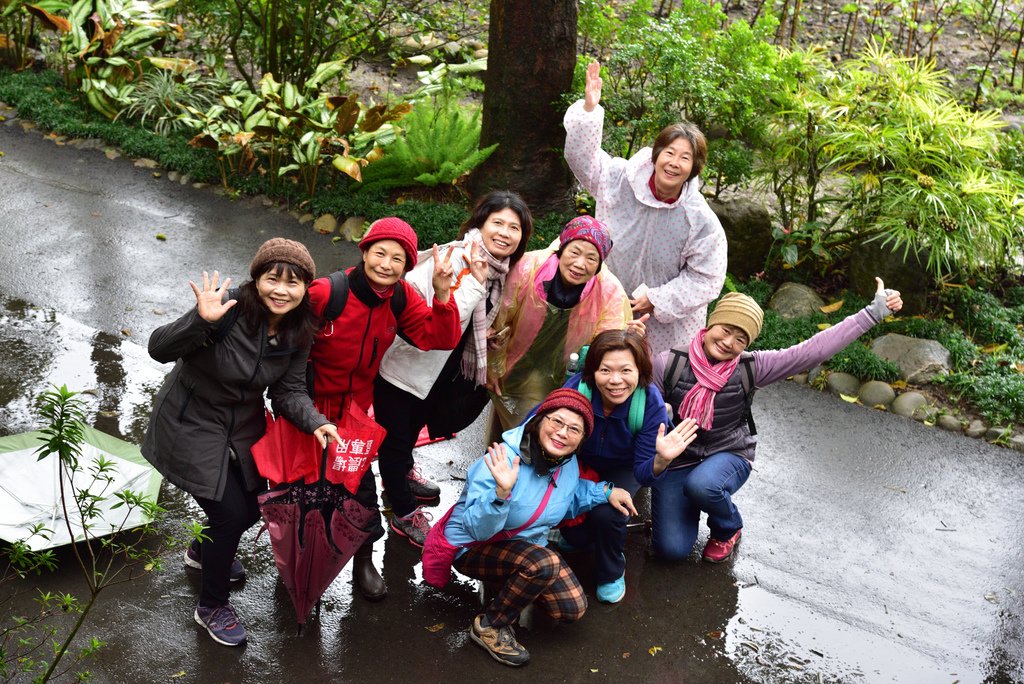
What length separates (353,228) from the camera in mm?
7762

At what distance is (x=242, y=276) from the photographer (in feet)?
23.0

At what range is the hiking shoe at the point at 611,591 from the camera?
4445mm

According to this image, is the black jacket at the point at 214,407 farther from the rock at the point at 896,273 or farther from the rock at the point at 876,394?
the rock at the point at 896,273

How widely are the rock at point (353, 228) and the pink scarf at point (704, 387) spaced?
152 inches

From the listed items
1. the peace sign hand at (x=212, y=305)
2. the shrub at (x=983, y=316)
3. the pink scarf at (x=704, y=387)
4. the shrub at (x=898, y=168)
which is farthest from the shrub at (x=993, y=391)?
the peace sign hand at (x=212, y=305)

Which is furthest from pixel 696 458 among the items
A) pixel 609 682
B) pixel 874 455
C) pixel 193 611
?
pixel 193 611

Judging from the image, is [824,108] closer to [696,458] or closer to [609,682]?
[696,458]

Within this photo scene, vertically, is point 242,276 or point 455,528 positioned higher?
point 455,528

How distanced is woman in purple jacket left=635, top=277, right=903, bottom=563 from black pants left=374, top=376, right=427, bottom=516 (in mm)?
1044

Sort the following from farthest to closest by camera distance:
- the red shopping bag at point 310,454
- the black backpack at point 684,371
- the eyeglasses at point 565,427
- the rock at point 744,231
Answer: the rock at point 744,231, the black backpack at point 684,371, the eyeglasses at point 565,427, the red shopping bag at point 310,454

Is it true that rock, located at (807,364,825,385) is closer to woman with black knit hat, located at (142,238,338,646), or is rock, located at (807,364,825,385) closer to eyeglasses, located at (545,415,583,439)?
eyeglasses, located at (545,415,583,439)

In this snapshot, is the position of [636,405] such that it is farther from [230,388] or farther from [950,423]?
[950,423]

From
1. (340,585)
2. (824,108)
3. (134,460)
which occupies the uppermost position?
(824,108)

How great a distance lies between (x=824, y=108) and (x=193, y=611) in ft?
18.2
